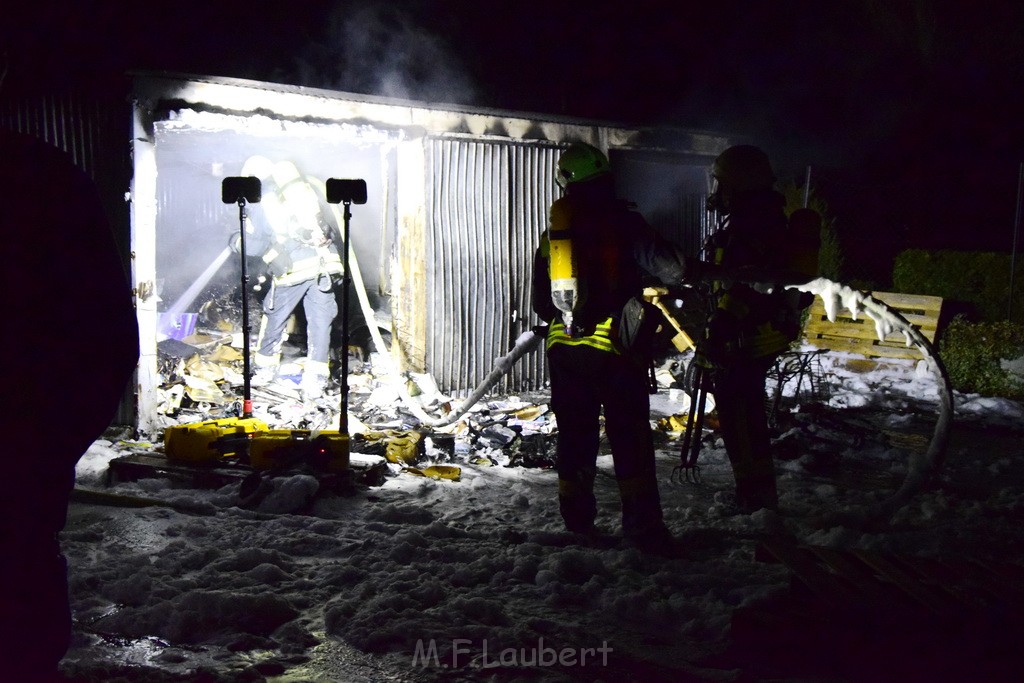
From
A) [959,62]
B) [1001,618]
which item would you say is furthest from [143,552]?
[959,62]

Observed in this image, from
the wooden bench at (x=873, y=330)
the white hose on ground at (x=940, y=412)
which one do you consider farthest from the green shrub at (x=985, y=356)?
the white hose on ground at (x=940, y=412)

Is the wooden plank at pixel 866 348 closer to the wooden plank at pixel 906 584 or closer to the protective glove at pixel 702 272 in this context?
the protective glove at pixel 702 272

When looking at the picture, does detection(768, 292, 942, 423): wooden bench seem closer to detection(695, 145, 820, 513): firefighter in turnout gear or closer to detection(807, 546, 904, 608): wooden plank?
detection(695, 145, 820, 513): firefighter in turnout gear

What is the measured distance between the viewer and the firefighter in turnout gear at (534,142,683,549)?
438 cm

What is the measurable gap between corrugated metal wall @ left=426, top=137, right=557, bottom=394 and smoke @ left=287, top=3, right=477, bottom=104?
90.4 inches

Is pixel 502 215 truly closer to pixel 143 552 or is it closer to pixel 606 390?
pixel 606 390

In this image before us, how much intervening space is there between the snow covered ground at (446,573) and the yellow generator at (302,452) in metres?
0.27

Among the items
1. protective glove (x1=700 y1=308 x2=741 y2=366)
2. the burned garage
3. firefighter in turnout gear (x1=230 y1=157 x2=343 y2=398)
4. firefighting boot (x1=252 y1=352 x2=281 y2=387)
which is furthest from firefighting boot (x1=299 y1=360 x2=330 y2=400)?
protective glove (x1=700 y1=308 x2=741 y2=366)

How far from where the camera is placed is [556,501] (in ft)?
18.1

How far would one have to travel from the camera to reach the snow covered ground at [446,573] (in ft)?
10.4

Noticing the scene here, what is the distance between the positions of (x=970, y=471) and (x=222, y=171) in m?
12.1

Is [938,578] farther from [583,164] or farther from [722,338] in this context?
[583,164]

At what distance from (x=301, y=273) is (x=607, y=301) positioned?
6774 millimetres

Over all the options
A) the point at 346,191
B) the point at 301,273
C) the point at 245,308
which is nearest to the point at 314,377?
the point at 301,273
